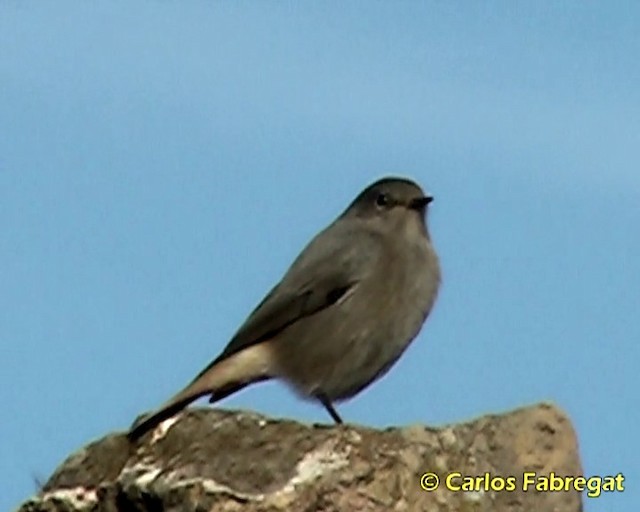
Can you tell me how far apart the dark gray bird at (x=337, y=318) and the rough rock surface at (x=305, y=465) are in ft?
6.84

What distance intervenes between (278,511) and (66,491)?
971 mm

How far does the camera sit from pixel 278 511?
5504mm

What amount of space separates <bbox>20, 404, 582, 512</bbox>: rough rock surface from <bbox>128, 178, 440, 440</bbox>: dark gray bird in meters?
2.09

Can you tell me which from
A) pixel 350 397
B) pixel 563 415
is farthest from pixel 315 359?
pixel 563 415

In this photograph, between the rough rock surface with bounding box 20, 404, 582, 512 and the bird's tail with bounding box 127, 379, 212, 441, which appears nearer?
the rough rock surface with bounding box 20, 404, 582, 512

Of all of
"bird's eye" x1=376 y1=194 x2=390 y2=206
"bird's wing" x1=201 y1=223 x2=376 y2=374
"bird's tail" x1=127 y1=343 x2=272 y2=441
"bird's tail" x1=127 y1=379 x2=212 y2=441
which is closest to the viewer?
"bird's tail" x1=127 y1=379 x2=212 y2=441

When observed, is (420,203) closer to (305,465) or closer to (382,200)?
(382,200)

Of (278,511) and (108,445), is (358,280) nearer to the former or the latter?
(108,445)

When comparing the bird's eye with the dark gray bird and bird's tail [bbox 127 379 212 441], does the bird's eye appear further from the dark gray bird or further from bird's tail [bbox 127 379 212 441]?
bird's tail [bbox 127 379 212 441]

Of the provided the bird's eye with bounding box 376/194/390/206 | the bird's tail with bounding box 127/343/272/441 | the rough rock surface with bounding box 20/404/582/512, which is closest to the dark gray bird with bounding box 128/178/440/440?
the bird's tail with bounding box 127/343/272/441

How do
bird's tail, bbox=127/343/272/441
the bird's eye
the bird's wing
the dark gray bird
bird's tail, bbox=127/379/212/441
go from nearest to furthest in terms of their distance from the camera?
bird's tail, bbox=127/379/212/441 → bird's tail, bbox=127/343/272/441 → the dark gray bird → the bird's wing → the bird's eye

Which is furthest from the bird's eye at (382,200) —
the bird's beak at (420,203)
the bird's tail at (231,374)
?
the bird's tail at (231,374)

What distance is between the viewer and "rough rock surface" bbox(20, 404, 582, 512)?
5.63m

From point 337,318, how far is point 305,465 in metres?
3.01
